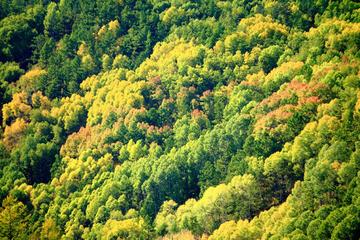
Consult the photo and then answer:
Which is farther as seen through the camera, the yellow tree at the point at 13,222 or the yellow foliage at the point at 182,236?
the yellow tree at the point at 13,222

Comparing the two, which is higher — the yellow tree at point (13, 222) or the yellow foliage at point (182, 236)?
the yellow foliage at point (182, 236)

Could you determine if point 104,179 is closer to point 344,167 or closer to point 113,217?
point 113,217

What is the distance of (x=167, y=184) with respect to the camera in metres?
171

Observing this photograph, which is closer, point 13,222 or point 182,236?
point 182,236

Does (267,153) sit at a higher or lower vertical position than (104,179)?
higher

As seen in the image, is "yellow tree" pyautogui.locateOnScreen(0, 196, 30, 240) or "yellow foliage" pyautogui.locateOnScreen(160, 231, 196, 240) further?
"yellow tree" pyautogui.locateOnScreen(0, 196, 30, 240)

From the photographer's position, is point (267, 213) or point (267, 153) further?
point (267, 153)

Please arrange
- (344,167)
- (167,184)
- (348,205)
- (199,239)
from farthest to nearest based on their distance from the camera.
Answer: (167,184) → (199,239) → (344,167) → (348,205)

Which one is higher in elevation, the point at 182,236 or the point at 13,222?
the point at 182,236

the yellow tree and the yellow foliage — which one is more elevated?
the yellow foliage

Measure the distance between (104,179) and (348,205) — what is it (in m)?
84.8

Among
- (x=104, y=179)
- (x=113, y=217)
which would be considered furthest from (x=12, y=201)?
(x=113, y=217)

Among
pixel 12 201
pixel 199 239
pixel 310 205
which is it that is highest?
pixel 310 205

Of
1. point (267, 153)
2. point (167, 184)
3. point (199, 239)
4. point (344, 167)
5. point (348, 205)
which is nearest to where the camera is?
point (348, 205)
